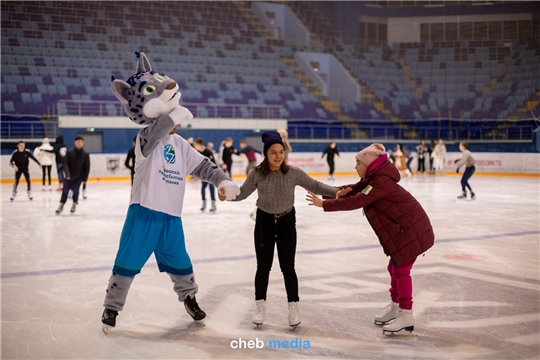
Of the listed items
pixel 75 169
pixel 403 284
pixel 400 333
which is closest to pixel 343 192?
pixel 403 284

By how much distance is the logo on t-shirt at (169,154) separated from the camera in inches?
173

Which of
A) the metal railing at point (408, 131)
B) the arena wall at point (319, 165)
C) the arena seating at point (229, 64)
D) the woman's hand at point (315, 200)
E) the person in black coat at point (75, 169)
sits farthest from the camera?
the metal railing at point (408, 131)

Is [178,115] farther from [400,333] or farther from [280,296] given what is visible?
[400,333]

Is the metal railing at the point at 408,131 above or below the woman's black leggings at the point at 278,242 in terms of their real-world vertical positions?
above

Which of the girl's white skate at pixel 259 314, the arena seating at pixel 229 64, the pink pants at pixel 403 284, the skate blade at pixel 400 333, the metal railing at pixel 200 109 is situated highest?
the arena seating at pixel 229 64

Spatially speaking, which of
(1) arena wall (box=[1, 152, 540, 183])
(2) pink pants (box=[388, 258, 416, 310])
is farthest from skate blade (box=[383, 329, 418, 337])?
(1) arena wall (box=[1, 152, 540, 183])

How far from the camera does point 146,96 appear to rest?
4410mm

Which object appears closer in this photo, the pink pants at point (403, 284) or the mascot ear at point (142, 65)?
the pink pants at point (403, 284)

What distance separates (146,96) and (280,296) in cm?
212

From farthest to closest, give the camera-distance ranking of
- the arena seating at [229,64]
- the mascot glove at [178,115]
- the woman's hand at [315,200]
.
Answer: the arena seating at [229,64]
the mascot glove at [178,115]
the woman's hand at [315,200]

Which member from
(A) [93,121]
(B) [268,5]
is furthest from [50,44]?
(B) [268,5]

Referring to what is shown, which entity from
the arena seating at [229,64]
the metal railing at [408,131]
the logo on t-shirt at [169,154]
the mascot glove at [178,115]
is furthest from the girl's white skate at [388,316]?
the metal railing at [408,131]

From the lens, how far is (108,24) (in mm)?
28141

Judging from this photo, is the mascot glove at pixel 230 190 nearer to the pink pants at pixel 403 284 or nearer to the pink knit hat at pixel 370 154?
the pink knit hat at pixel 370 154
